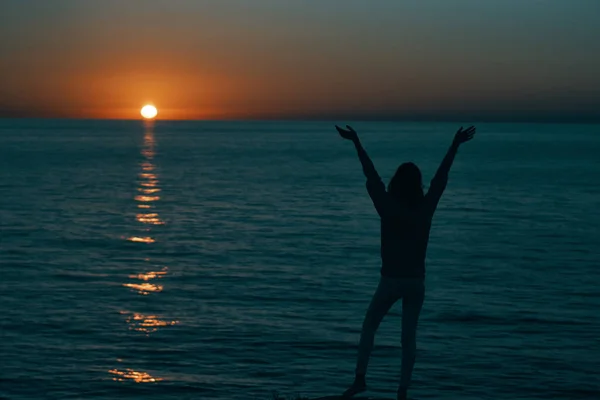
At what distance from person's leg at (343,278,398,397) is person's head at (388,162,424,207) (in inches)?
32.7

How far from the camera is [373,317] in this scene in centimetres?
888

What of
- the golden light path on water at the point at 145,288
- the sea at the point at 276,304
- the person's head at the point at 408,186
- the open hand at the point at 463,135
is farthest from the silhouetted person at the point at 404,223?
the golden light path on water at the point at 145,288

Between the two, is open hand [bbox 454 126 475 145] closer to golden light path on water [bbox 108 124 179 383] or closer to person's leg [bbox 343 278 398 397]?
person's leg [bbox 343 278 398 397]

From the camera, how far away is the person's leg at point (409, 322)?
8641 mm

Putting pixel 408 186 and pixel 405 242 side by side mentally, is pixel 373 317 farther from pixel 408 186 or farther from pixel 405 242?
pixel 408 186

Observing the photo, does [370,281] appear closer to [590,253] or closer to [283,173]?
[590,253]


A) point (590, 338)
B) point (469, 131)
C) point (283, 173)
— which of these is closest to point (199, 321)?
point (590, 338)

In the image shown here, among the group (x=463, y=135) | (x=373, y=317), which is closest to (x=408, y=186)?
(x=463, y=135)

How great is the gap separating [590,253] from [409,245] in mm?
26512

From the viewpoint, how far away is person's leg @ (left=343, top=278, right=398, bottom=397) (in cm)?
866

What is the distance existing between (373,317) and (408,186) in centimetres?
140

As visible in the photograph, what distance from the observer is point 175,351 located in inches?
750

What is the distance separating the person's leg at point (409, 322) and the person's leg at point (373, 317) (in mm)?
146

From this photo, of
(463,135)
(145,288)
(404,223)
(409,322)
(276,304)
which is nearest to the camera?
(404,223)
